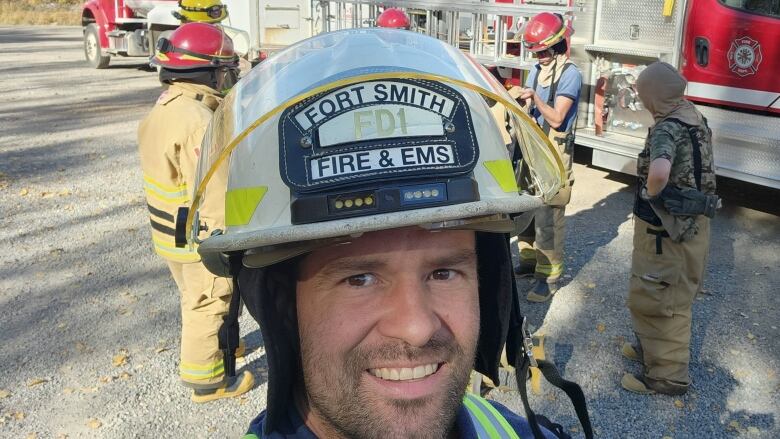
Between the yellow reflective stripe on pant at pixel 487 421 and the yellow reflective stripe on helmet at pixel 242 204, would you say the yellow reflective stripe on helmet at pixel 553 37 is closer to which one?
the yellow reflective stripe on pant at pixel 487 421

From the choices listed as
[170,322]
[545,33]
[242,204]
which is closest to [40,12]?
[170,322]

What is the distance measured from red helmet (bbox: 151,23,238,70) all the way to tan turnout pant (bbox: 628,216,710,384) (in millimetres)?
2665

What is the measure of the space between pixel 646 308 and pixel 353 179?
3.57 meters

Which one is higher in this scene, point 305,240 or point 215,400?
point 305,240

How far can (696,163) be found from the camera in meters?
4.04

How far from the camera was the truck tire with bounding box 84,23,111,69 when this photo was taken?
1802 centimetres

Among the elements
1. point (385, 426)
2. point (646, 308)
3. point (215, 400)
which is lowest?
point (215, 400)

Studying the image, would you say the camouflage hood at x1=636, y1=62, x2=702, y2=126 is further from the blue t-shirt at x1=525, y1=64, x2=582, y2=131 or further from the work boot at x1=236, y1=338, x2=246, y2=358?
the work boot at x1=236, y1=338, x2=246, y2=358

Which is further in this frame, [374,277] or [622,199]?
[622,199]

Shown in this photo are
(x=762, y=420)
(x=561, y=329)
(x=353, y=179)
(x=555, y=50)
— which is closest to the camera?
(x=353, y=179)

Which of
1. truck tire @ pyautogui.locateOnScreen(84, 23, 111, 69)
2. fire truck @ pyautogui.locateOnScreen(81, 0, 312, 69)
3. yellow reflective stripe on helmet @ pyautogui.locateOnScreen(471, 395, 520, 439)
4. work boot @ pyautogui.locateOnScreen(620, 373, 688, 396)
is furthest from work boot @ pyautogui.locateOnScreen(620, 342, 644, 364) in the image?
truck tire @ pyautogui.locateOnScreen(84, 23, 111, 69)

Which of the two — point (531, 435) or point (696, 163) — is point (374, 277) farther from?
point (696, 163)

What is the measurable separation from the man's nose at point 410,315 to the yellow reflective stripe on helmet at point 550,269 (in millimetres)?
4500

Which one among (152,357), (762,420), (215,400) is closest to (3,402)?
(152,357)
